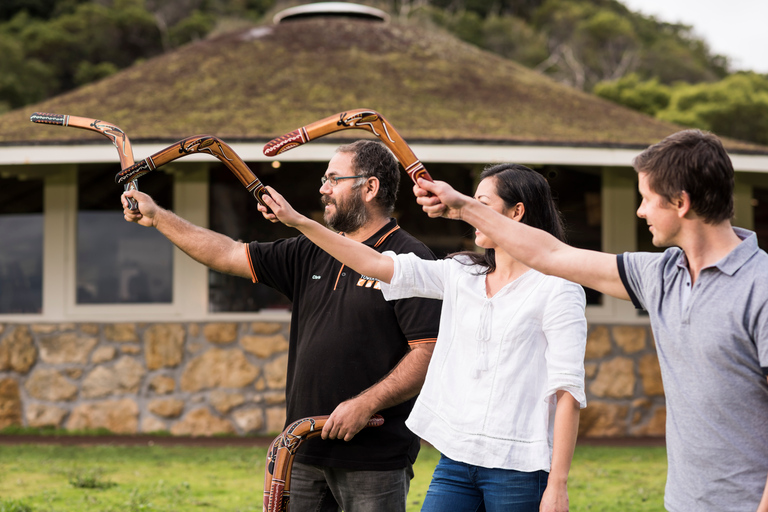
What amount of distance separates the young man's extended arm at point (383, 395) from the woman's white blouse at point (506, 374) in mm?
191

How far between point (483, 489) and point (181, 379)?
241 inches

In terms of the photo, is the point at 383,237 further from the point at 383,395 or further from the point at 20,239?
the point at 20,239

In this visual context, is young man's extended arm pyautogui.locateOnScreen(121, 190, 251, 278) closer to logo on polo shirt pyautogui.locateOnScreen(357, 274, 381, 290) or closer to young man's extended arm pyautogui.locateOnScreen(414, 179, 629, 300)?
logo on polo shirt pyautogui.locateOnScreen(357, 274, 381, 290)

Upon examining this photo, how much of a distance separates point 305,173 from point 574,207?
3092 millimetres

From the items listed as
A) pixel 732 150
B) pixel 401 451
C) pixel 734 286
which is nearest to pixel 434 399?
pixel 401 451

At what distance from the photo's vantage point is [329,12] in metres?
11.7

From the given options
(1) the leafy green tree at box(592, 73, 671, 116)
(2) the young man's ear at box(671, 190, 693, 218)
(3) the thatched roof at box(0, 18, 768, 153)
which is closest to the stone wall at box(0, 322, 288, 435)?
(3) the thatched roof at box(0, 18, 768, 153)

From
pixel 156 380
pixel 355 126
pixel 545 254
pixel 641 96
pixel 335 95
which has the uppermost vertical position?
pixel 641 96

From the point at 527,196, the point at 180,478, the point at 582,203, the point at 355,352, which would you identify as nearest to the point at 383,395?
the point at 355,352

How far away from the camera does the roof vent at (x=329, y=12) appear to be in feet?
38.3

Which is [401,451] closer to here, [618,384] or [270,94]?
[618,384]

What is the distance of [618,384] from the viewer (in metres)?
8.13

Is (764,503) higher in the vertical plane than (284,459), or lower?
higher

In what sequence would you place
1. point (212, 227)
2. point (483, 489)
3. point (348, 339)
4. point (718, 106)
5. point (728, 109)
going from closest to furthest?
point (483, 489)
point (348, 339)
point (212, 227)
point (718, 106)
point (728, 109)
